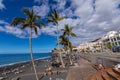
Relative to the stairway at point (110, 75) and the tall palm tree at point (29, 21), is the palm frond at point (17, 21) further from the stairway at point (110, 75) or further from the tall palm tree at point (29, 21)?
the stairway at point (110, 75)

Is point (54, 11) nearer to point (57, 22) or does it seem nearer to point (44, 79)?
point (57, 22)

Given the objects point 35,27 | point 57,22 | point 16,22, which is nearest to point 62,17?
→ point 57,22

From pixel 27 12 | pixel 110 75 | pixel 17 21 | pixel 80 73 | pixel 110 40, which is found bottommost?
pixel 80 73

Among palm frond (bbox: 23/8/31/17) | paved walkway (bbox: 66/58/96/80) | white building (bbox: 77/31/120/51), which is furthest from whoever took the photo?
white building (bbox: 77/31/120/51)

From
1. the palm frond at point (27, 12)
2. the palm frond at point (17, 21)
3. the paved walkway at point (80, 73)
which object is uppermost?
the palm frond at point (27, 12)

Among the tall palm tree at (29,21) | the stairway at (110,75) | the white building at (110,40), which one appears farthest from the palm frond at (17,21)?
the white building at (110,40)

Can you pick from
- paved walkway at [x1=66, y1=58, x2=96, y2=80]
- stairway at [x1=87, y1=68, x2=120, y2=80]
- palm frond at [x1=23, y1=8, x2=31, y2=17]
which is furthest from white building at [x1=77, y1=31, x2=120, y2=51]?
stairway at [x1=87, y1=68, x2=120, y2=80]

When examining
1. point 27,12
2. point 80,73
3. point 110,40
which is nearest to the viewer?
point 80,73

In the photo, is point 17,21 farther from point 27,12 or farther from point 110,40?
point 110,40

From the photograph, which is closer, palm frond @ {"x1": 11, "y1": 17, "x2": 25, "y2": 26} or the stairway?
the stairway

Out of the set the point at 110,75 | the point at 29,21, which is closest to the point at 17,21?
the point at 29,21

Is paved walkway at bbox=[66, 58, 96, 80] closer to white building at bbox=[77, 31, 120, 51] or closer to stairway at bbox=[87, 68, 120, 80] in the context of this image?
stairway at bbox=[87, 68, 120, 80]

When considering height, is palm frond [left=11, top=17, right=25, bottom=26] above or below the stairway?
above

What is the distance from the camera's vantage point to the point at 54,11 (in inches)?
1469
